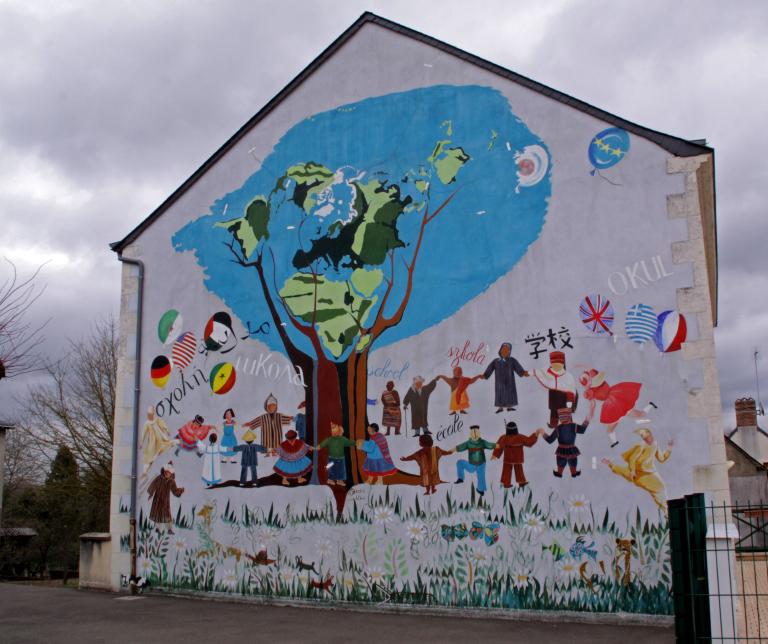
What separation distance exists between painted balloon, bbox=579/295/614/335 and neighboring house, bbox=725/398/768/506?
50.6ft

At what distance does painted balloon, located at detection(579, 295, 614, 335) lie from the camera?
430 inches

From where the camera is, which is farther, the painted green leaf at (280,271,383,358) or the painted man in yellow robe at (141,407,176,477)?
the painted man in yellow robe at (141,407,176,477)

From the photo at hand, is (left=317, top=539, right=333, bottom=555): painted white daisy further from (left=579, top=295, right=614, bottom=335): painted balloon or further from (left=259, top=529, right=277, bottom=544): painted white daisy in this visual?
(left=579, top=295, right=614, bottom=335): painted balloon

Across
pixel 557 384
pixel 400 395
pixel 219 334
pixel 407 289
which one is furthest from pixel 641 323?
pixel 219 334

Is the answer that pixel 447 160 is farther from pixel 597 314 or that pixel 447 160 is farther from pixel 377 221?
pixel 597 314

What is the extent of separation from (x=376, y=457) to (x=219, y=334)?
Answer: 3824mm

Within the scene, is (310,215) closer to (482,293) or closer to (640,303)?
Answer: (482,293)

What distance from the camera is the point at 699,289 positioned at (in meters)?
10.5

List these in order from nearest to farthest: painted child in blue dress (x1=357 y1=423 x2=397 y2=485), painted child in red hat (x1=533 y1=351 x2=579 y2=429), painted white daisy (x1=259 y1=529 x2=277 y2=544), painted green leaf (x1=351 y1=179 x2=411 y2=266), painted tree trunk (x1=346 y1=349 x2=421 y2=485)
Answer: painted child in red hat (x1=533 y1=351 x2=579 y2=429) → painted child in blue dress (x1=357 y1=423 x2=397 y2=485) → painted tree trunk (x1=346 y1=349 x2=421 y2=485) → painted green leaf (x1=351 y1=179 x2=411 y2=266) → painted white daisy (x1=259 y1=529 x2=277 y2=544)

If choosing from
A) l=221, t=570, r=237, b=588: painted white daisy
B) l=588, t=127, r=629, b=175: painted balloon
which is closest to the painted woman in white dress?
l=221, t=570, r=237, b=588: painted white daisy

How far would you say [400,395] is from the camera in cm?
1216

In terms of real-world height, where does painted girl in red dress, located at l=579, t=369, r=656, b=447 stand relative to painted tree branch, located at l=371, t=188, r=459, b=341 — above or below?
below

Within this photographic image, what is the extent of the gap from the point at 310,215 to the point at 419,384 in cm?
356

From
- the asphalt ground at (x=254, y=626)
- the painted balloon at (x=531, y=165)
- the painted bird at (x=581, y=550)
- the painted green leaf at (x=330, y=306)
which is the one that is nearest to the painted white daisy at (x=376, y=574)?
the asphalt ground at (x=254, y=626)
